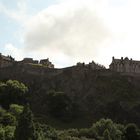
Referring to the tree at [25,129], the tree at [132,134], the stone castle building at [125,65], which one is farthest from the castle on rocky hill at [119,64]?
the tree at [25,129]

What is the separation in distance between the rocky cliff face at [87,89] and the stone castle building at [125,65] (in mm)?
7719

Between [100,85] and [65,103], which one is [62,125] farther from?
[100,85]

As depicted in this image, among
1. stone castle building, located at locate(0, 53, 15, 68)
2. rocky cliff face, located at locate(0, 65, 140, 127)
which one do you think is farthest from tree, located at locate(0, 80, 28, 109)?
stone castle building, located at locate(0, 53, 15, 68)

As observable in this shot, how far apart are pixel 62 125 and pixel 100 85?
19.7 meters

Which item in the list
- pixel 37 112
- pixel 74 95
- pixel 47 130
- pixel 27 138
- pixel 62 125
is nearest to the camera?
pixel 27 138

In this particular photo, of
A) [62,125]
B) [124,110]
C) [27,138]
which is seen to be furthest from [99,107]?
[27,138]

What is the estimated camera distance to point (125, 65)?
A: 435 ft

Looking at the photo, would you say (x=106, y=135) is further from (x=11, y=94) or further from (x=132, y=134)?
(x=11, y=94)

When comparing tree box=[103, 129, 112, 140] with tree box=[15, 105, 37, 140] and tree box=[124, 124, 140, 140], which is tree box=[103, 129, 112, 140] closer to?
tree box=[124, 124, 140, 140]

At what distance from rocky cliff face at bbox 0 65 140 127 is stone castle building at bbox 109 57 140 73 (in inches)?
304

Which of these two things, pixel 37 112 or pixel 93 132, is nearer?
pixel 93 132

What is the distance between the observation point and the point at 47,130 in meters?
86.6

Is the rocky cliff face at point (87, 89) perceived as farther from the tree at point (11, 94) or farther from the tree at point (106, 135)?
the tree at point (106, 135)

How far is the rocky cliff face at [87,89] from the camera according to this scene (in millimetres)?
112375
